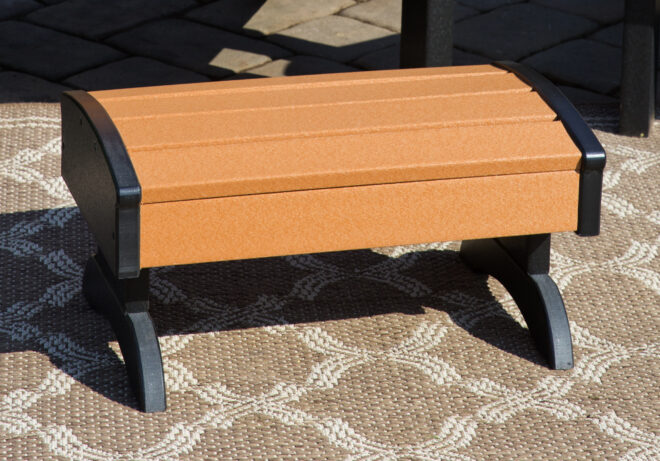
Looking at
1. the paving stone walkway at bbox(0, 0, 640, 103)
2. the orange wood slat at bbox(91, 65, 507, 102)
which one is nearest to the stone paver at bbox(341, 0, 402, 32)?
the paving stone walkway at bbox(0, 0, 640, 103)

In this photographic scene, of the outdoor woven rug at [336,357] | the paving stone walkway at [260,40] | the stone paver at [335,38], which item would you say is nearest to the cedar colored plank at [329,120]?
the outdoor woven rug at [336,357]

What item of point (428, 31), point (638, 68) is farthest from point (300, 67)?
point (638, 68)

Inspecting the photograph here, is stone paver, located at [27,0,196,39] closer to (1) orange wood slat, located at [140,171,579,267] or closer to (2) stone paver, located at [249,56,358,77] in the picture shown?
(2) stone paver, located at [249,56,358,77]

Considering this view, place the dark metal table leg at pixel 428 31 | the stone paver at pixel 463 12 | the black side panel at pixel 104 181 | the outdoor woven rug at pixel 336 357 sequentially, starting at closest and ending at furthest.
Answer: the black side panel at pixel 104 181 < the outdoor woven rug at pixel 336 357 < the dark metal table leg at pixel 428 31 < the stone paver at pixel 463 12

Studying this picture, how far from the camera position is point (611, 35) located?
4527 mm

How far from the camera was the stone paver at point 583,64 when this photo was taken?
4.15 meters

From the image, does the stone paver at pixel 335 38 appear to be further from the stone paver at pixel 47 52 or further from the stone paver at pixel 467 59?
the stone paver at pixel 47 52

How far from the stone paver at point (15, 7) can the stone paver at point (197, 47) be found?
0.50 meters

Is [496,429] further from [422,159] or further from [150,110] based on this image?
[150,110]

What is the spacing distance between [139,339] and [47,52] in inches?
87.7

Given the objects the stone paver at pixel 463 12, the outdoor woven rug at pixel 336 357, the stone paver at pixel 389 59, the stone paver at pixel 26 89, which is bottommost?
the outdoor woven rug at pixel 336 357

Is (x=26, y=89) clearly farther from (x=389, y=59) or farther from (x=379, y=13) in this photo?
(x=379, y=13)

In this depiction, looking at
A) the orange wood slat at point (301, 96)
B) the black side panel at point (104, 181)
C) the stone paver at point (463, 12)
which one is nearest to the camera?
the black side panel at point (104, 181)

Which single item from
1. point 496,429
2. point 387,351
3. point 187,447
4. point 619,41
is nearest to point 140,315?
point 187,447
